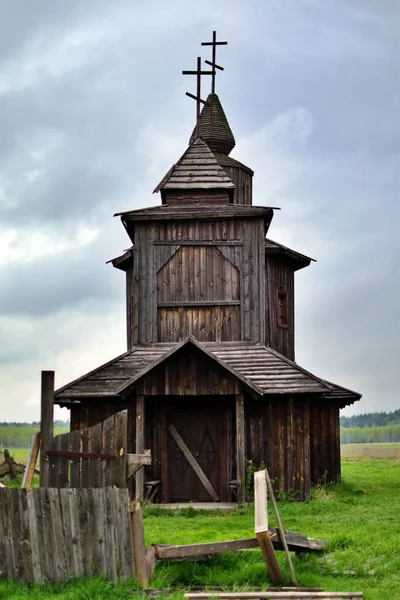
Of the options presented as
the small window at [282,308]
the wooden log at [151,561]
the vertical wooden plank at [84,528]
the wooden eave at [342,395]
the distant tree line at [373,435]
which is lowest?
the distant tree line at [373,435]

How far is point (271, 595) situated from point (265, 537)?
69cm

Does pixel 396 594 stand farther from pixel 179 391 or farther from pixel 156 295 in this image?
pixel 156 295

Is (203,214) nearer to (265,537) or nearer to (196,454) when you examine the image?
(196,454)

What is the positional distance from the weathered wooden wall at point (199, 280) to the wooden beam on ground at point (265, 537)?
1401 centimetres

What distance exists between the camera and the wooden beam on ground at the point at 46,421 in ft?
43.3

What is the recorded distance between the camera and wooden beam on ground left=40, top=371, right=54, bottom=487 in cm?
1320

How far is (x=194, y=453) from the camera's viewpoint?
24.0m

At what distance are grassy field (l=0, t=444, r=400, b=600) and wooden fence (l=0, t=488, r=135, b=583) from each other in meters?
0.23

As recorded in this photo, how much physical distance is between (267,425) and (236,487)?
201 centimetres

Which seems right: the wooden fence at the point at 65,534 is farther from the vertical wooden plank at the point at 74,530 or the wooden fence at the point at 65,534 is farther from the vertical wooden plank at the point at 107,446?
the vertical wooden plank at the point at 107,446

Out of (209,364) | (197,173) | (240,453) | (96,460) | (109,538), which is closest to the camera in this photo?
(109,538)

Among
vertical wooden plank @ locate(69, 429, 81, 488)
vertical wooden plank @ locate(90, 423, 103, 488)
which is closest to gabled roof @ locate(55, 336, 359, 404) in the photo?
vertical wooden plank @ locate(69, 429, 81, 488)

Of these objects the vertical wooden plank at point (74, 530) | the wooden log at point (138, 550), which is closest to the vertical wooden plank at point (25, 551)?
the vertical wooden plank at point (74, 530)

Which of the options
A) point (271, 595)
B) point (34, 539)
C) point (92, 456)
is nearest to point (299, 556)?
point (271, 595)
